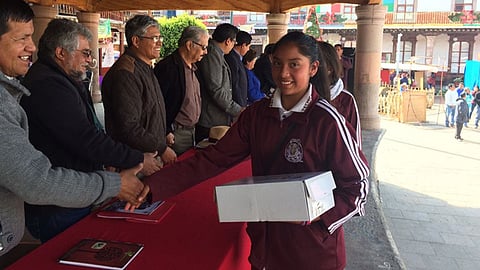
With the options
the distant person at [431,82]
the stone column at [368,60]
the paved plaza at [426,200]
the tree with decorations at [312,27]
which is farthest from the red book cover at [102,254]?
the distant person at [431,82]

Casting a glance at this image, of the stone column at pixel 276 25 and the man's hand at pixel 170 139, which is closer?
the man's hand at pixel 170 139

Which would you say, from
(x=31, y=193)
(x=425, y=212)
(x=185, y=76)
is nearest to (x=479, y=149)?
(x=425, y=212)

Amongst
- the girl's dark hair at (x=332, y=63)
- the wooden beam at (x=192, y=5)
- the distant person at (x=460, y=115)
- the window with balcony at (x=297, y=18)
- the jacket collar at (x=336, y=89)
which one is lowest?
the distant person at (x=460, y=115)

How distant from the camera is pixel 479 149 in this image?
16125 mm

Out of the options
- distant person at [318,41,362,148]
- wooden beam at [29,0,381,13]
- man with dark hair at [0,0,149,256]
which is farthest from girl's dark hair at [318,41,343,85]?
wooden beam at [29,0,381,13]

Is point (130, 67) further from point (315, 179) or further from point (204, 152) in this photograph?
point (315, 179)

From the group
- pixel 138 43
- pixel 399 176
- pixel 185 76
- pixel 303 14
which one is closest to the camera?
pixel 138 43

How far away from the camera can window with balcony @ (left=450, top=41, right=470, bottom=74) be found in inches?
1242

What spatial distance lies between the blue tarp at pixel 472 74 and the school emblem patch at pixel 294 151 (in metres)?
23.8

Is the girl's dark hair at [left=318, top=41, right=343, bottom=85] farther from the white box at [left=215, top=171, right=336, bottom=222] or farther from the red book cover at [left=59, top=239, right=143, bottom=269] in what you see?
the red book cover at [left=59, top=239, right=143, bottom=269]

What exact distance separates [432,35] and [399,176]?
22.7 metres

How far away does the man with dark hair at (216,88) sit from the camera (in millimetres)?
4660

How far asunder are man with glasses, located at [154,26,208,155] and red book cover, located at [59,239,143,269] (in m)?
2.31

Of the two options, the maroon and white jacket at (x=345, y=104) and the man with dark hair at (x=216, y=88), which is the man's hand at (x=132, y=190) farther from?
the man with dark hair at (x=216, y=88)
